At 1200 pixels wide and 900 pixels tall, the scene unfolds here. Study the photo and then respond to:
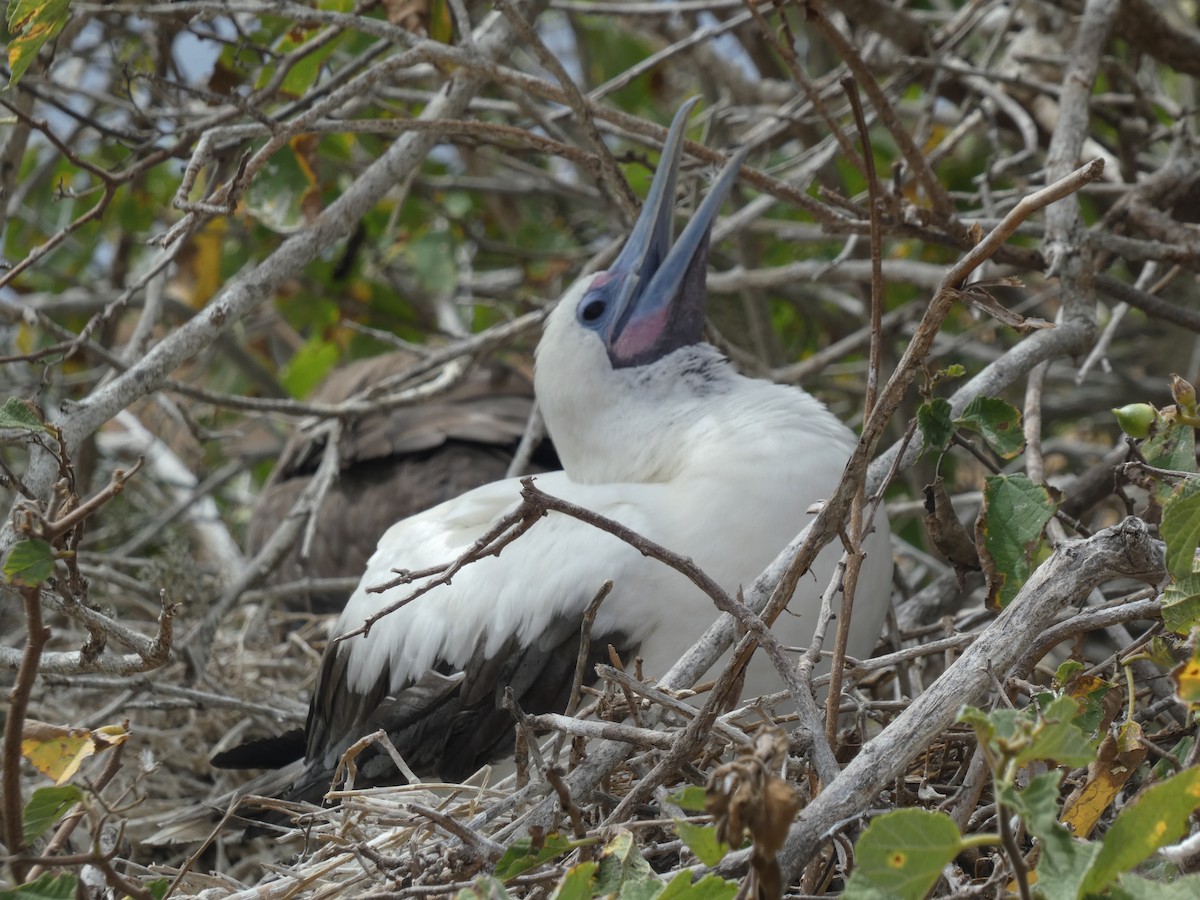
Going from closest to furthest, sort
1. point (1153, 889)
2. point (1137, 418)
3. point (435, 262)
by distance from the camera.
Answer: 1. point (1153, 889)
2. point (1137, 418)
3. point (435, 262)

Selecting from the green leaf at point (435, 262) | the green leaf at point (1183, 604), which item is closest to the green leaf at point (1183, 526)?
the green leaf at point (1183, 604)

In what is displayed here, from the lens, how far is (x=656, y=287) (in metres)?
3.00

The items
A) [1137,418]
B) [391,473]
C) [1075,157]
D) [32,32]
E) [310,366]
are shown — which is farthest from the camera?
[310,366]

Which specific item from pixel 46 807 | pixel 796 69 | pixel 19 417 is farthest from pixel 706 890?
pixel 796 69

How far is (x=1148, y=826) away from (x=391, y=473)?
10.3 feet

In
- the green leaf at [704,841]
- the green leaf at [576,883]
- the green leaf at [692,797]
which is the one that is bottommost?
the green leaf at [704,841]

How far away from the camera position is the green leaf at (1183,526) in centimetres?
168

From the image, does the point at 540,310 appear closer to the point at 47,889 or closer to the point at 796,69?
the point at 796,69

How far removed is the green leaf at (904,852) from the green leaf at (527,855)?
0.42 metres

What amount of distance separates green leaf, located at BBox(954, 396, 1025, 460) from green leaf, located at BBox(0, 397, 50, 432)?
53.4 inches

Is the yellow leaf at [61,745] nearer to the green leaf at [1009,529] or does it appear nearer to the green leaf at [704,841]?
the green leaf at [704,841]

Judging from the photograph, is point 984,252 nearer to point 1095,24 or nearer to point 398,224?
point 1095,24

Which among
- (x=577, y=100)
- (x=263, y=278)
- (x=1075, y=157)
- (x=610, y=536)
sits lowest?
(x=610, y=536)

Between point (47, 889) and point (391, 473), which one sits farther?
point (391, 473)
